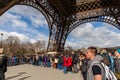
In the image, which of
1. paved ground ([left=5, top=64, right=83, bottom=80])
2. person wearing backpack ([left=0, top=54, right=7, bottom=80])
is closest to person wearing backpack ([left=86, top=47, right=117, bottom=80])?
person wearing backpack ([left=0, top=54, right=7, bottom=80])

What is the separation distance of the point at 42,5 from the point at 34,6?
114cm

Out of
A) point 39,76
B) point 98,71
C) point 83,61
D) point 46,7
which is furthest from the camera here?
point 46,7

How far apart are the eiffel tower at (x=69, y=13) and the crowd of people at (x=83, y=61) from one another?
5.47 metres

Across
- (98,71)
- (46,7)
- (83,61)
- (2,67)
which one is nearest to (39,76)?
(83,61)

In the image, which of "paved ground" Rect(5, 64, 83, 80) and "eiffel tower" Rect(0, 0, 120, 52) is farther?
"eiffel tower" Rect(0, 0, 120, 52)

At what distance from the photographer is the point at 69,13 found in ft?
123

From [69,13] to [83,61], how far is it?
24940mm

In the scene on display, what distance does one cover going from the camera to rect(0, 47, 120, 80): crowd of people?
17.4ft

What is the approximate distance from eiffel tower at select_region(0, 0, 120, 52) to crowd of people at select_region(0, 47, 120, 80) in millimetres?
5469

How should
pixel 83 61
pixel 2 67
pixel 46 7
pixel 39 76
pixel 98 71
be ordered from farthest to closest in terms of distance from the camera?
pixel 46 7 < pixel 39 76 < pixel 83 61 < pixel 2 67 < pixel 98 71

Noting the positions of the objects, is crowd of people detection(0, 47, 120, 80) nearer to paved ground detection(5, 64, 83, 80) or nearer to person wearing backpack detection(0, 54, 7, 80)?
paved ground detection(5, 64, 83, 80)

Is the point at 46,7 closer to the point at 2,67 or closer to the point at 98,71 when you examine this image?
the point at 2,67

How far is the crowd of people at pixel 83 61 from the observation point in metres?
5.32

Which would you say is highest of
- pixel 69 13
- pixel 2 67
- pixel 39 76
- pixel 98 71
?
pixel 69 13
